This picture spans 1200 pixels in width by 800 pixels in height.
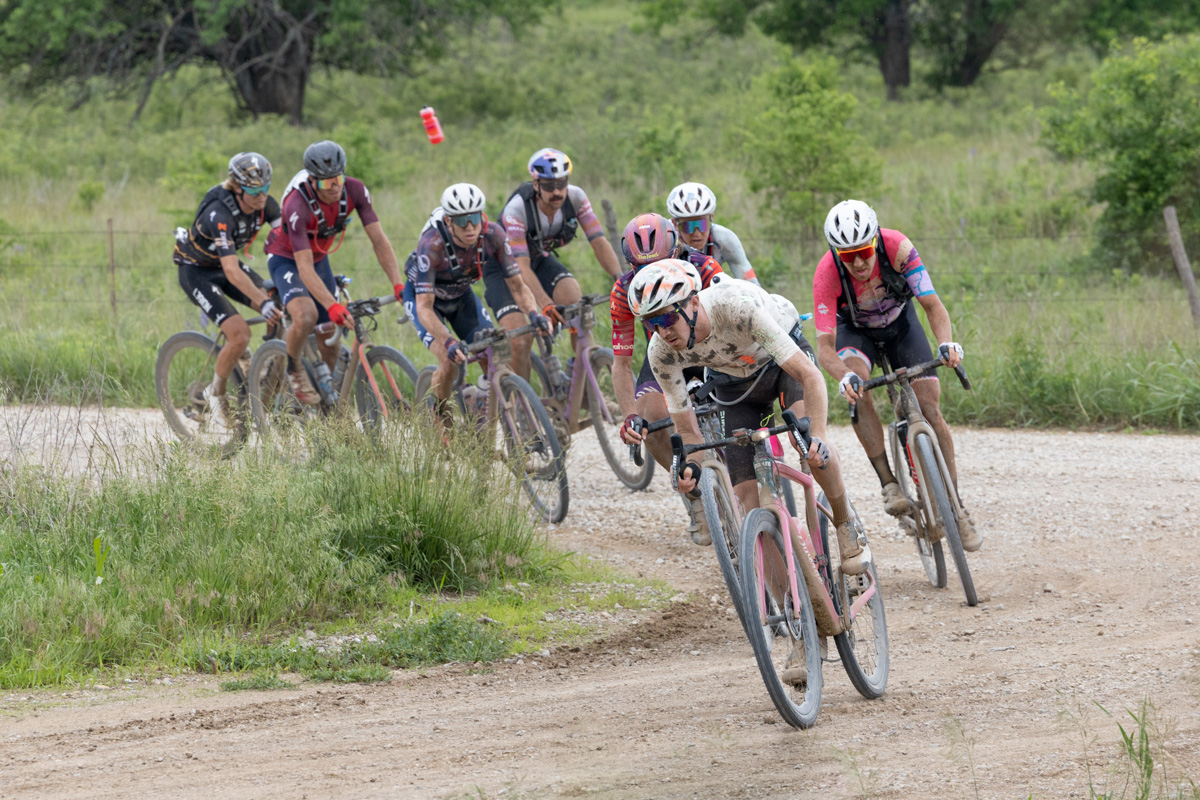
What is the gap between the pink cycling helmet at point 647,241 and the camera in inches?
276

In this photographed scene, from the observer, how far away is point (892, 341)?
7594mm

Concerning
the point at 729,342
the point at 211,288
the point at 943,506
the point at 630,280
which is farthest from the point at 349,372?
the point at 729,342

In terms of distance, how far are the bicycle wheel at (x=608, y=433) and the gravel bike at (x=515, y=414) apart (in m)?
0.66

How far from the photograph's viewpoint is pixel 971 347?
12547 mm

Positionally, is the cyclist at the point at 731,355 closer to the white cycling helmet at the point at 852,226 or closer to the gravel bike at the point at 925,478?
the white cycling helmet at the point at 852,226

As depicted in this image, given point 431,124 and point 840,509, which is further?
point 431,124

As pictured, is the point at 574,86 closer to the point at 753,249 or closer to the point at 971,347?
the point at 753,249

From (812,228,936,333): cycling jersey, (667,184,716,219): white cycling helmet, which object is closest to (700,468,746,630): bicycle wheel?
(812,228,936,333): cycling jersey

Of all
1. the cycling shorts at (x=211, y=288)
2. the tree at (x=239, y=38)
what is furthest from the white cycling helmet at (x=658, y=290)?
the tree at (x=239, y=38)

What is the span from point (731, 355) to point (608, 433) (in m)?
4.69

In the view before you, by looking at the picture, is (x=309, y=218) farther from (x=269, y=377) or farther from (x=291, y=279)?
(x=269, y=377)

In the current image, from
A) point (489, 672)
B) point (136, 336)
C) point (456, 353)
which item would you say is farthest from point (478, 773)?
point (136, 336)

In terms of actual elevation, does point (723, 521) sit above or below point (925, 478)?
above

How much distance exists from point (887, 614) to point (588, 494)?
3452 millimetres
